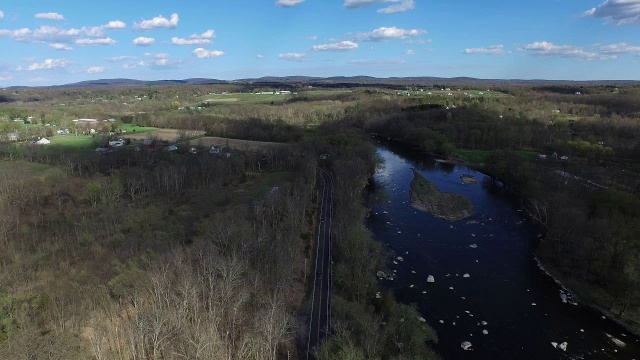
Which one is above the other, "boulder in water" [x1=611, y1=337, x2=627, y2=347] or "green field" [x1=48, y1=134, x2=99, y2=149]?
"green field" [x1=48, y1=134, x2=99, y2=149]

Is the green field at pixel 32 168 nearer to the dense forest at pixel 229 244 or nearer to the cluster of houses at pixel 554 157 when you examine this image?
the dense forest at pixel 229 244

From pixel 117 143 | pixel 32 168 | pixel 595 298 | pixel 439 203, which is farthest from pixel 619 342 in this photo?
pixel 117 143

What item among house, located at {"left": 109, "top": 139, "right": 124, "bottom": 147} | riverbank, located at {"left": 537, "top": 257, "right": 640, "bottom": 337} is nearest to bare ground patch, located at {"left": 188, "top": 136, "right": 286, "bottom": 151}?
house, located at {"left": 109, "top": 139, "right": 124, "bottom": 147}

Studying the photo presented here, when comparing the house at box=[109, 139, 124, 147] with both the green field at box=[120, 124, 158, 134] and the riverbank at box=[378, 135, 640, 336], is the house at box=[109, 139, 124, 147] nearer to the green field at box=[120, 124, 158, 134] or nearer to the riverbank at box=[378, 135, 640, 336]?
the green field at box=[120, 124, 158, 134]

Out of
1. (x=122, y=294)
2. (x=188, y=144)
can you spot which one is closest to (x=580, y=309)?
(x=122, y=294)

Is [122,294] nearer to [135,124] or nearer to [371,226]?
[371,226]

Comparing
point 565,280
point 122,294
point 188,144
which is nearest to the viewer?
point 122,294

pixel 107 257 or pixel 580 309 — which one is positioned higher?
pixel 107 257
